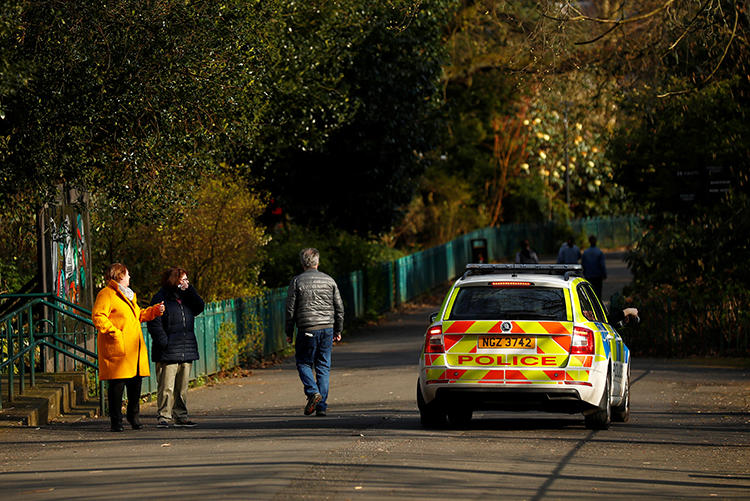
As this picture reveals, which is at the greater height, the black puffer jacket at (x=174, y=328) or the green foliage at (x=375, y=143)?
the green foliage at (x=375, y=143)

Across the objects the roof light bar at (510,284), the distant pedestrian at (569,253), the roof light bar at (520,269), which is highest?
the distant pedestrian at (569,253)

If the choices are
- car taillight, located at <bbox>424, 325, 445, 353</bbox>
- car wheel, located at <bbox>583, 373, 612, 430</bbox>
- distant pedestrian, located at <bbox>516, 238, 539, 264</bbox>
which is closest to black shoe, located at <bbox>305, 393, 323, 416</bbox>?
car taillight, located at <bbox>424, 325, 445, 353</bbox>

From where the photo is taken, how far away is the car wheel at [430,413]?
40.2ft

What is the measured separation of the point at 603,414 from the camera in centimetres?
1228

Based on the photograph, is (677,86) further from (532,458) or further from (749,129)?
(532,458)

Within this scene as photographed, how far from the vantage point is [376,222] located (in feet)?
108

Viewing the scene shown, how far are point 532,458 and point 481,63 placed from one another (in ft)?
105

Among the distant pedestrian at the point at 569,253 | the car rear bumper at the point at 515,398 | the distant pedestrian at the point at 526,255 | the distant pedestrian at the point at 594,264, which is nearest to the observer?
the car rear bumper at the point at 515,398

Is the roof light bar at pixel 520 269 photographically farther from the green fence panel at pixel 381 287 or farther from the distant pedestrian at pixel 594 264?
the distant pedestrian at pixel 594 264

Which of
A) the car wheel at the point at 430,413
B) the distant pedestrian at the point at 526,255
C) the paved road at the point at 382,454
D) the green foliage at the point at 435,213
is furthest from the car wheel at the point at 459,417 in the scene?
the green foliage at the point at 435,213

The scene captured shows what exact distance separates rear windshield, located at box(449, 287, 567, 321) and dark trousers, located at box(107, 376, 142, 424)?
3.40 metres

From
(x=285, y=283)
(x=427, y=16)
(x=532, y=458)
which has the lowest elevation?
(x=532, y=458)

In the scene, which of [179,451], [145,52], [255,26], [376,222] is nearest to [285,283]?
[376,222]

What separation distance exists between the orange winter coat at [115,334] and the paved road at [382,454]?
0.66 metres
